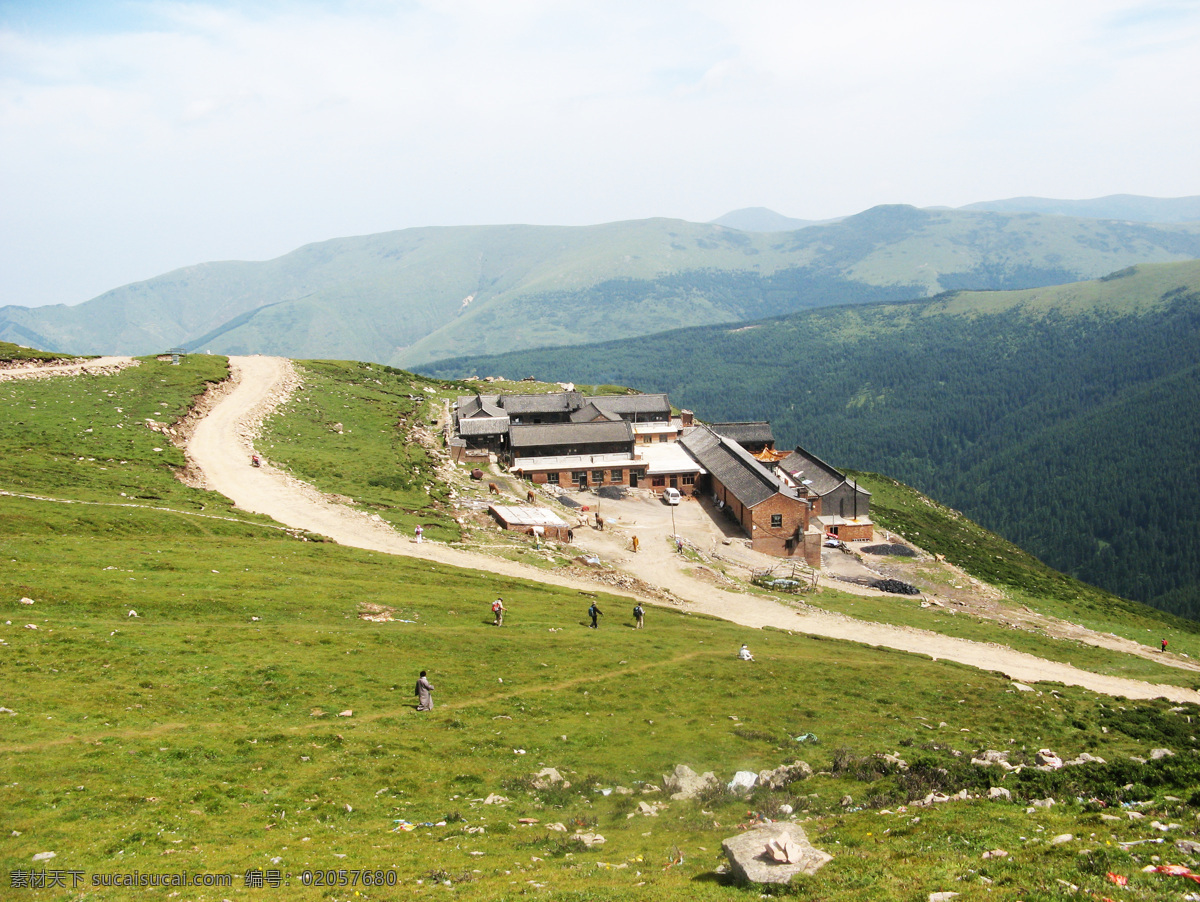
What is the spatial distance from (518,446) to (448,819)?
253ft

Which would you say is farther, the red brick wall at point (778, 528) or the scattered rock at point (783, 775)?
the red brick wall at point (778, 528)

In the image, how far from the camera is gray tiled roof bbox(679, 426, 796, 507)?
9012cm

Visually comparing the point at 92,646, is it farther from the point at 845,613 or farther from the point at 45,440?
the point at 845,613

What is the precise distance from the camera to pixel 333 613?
42312mm

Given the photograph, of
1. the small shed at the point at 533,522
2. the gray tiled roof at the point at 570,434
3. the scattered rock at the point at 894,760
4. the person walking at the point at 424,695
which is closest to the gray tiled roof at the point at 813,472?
the gray tiled roof at the point at 570,434

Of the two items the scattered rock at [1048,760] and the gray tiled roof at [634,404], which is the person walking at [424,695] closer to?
the scattered rock at [1048,760]

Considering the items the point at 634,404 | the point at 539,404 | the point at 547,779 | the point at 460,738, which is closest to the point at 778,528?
the point at 539,404

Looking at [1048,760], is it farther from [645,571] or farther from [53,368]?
[53,368]

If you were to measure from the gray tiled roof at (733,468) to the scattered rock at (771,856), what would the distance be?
230ft

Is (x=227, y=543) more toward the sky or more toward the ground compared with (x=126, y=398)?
more toward the ground

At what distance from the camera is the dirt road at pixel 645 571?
56.2 metres

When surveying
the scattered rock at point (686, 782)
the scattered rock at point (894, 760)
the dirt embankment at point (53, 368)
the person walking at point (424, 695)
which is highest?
the dirt embankment at point (53, 368)

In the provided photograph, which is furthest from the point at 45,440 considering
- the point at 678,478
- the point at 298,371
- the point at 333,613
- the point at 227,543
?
the point at 678,478

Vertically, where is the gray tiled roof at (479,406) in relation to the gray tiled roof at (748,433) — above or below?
above
